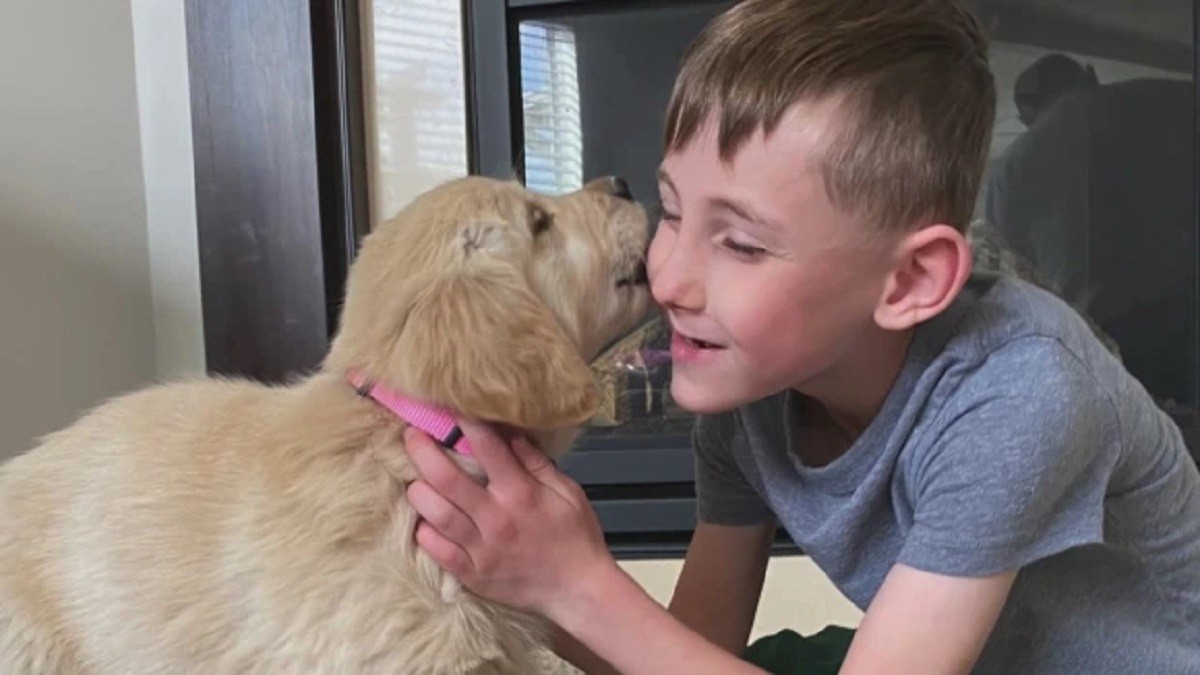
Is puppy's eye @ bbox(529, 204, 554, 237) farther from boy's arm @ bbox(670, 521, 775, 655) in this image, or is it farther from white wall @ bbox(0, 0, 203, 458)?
white wall @ bbox(0, 0, 203, 458)

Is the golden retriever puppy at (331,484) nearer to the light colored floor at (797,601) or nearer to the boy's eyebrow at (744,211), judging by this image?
the boy's eyebrow at (744,211)

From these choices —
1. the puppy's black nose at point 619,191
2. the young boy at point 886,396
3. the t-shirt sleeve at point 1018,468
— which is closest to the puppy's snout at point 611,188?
the puppy's black nose at point 619,191

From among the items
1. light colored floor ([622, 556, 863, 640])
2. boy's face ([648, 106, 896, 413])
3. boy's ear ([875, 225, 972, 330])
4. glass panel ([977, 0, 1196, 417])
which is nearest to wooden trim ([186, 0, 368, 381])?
light colored floor ([622, 556, 863, 640])

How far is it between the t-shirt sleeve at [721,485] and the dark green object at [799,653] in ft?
0.49

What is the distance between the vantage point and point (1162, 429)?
998 mm

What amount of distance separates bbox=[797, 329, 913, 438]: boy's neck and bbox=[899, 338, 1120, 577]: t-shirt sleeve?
94 mm

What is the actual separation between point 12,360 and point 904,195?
1.41m

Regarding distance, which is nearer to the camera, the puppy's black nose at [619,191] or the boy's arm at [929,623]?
the boy's arm at [929,623]

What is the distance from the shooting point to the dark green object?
1.23 m

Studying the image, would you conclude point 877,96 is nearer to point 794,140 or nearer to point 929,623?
point 794,140

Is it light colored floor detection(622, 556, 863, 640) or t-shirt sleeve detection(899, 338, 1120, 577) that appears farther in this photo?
light colored floor detection(622, 556, 863, 640)

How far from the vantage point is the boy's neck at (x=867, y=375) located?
98 centimetres

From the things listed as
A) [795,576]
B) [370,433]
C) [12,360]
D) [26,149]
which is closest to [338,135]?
[26,149]

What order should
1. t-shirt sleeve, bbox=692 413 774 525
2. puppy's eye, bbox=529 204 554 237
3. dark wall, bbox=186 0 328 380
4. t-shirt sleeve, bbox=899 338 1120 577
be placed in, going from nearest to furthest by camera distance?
t-shirt sleeve, bbox=899 338 1120 577 → puppy's eye, bbox=529 204 554 237 → t-shirt sleeve, bbox=692 413 774 525 → dark wall, bbox=186 0 328 380
